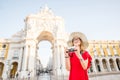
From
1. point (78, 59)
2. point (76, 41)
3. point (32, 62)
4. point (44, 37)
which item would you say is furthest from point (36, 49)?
point (78, 59)

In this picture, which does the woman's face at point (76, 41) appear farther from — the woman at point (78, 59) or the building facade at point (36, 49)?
the building facade at point (36, 49)

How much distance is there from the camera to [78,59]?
3059mm

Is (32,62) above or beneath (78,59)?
above

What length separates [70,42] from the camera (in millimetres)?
3537

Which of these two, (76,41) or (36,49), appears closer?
(76,41)

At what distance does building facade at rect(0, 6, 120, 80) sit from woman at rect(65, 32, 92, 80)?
2772 centimetres

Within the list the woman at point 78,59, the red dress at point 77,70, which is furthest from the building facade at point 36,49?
the red dress at point 77,70

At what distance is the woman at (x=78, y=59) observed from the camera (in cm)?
284

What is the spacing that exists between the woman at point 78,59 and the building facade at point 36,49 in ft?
90.9

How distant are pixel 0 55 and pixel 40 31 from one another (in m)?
14.3

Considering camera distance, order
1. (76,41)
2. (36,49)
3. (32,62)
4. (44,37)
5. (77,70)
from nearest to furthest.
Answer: (77,70), (76,41), (32,62), (36,49), (44,37)

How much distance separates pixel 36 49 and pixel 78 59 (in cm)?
3500

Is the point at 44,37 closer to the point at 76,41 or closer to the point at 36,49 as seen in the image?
the point at 36,49

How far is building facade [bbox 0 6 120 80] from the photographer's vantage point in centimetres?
3281
